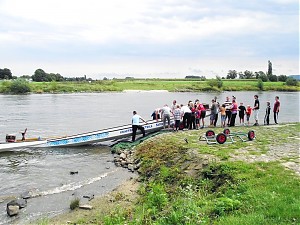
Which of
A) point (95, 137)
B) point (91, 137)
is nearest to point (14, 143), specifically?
point (91, 137)

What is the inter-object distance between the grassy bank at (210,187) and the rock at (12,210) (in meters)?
1.83

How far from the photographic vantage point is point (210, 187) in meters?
11.4

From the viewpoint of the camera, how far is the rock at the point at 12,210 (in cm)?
1196

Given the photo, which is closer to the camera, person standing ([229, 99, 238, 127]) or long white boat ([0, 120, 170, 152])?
person standing ([229, 99, 238, 127])

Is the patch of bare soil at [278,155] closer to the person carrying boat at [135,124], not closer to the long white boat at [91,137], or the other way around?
the person carrying boat at [135,124]

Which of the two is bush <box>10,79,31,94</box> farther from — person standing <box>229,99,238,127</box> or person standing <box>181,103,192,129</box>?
person standing <box>229,99,238,127</box>

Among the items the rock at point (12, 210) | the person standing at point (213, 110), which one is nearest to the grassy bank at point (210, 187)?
the rock at point (12, 210)

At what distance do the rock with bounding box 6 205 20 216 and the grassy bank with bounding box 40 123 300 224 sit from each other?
183 centimetres

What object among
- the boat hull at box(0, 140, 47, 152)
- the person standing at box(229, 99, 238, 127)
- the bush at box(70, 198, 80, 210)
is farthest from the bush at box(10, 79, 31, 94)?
the bush at box(70, 198, 80, 210)

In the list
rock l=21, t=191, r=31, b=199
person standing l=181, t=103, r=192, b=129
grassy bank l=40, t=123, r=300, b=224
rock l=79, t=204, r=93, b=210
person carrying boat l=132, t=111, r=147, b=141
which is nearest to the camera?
grassy bank l=40, t=123, r=300, b=224

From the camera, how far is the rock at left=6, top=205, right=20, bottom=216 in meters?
12.0

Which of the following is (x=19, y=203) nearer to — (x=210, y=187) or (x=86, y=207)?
(x=86, y=207)

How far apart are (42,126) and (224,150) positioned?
26.7 meters

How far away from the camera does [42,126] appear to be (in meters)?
36.6
